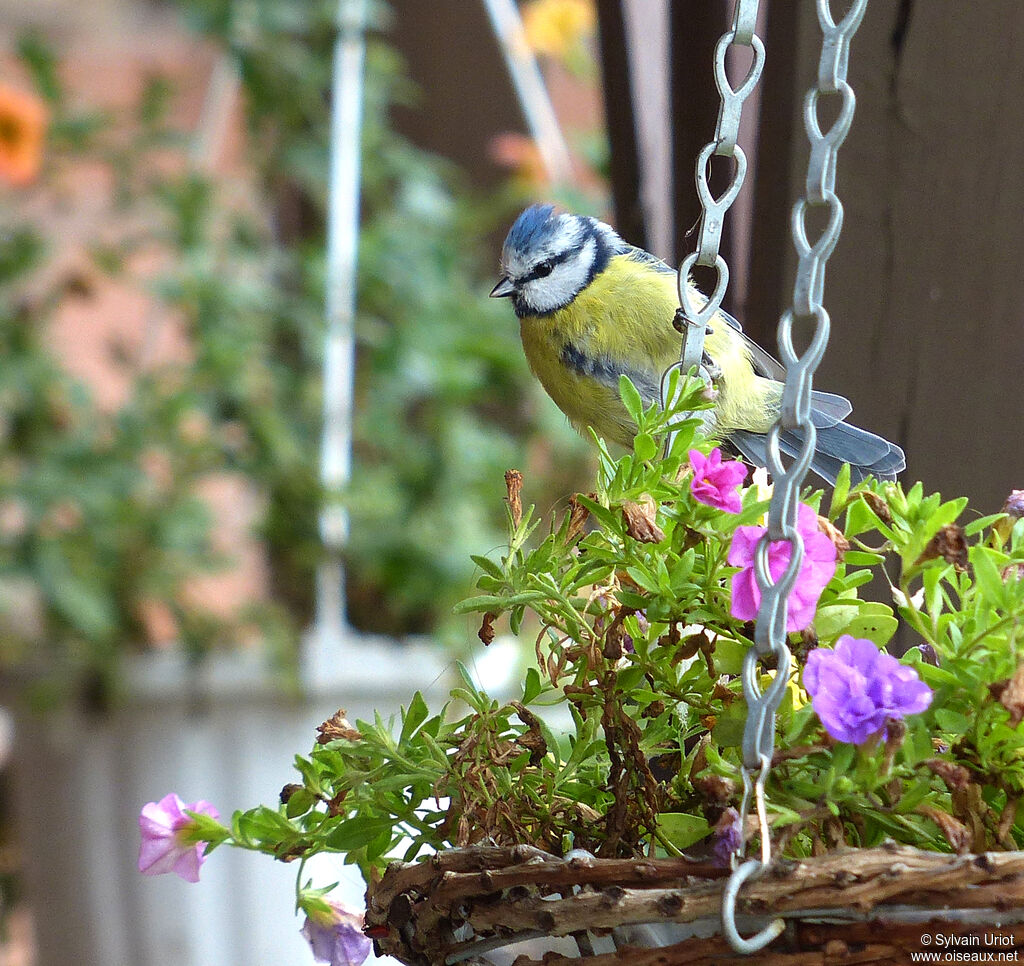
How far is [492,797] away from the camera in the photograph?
459mm

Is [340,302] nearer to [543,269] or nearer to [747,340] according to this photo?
[543,269]

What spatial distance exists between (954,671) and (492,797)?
0.18 meters

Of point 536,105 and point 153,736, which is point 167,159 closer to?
point 536,105

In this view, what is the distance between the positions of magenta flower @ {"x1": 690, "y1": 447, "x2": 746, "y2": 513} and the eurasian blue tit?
486 millimetres

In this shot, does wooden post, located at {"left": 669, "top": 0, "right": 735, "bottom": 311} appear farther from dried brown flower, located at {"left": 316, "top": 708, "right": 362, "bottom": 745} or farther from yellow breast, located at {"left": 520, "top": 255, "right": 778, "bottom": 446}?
dried brown flower, located at {"left": 316, "top": 708, "right": 362, "bottom": 745}

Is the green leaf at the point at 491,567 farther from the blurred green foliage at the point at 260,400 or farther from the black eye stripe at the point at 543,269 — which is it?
the blurred green foliage at the point at 260,400

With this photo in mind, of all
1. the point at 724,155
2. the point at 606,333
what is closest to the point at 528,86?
the point at 606,333

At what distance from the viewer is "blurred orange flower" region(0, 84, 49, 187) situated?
4.83 feet

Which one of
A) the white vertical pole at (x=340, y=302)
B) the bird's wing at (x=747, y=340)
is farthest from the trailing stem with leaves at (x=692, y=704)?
the white vertical pole at (x=340, y=302)

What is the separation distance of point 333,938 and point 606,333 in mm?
626

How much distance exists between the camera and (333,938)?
51cm

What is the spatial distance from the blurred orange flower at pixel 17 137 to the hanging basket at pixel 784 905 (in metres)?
1.34

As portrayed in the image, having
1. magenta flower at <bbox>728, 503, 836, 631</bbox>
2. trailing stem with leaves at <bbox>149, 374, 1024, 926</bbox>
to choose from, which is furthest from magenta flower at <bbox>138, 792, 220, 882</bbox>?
magenta flower at <bbox>728, 503, 836, 631</bbox>

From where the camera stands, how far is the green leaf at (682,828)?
430mm
